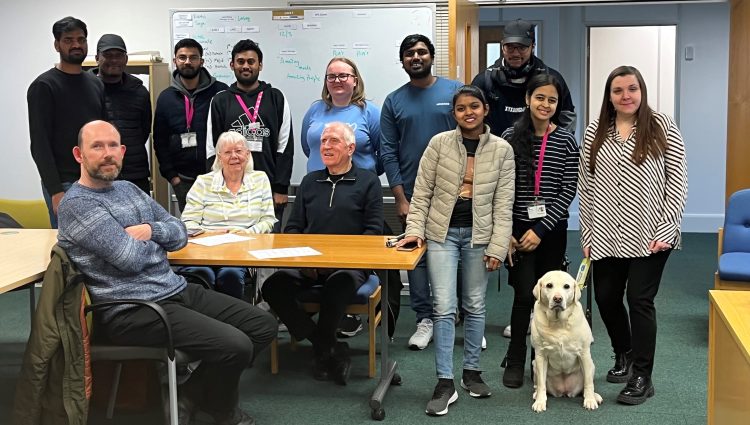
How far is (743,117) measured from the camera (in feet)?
17.5

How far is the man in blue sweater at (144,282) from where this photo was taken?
284 cm

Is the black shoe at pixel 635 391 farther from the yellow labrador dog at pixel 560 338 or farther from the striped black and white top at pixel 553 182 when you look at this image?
the striped black and white top at pixel 553 182

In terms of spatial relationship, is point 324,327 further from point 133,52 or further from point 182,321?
point 133,52

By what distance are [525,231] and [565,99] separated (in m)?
0.83

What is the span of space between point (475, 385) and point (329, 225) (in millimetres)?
1016

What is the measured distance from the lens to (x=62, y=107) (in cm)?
430

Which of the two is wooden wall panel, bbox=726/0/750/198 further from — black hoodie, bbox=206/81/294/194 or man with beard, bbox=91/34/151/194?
man with beard, bbox=91/34/151/194

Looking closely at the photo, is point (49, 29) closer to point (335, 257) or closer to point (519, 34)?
point (519, 34)

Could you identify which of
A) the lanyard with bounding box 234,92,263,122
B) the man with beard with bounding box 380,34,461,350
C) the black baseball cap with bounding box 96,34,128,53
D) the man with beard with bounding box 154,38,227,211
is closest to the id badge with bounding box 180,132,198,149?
the man with beard with bounding box 154,38,227,211

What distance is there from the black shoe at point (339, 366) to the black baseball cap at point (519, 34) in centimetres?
174

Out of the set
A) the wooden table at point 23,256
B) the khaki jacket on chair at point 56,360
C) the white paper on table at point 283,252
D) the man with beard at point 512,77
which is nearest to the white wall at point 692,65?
the man with beard at point 512,77

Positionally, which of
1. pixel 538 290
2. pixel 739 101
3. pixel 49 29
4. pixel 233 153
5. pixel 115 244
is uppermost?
pixel 49 29

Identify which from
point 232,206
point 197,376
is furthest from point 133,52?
point 197,376

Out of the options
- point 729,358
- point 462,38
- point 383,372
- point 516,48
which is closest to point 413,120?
point 516,48
